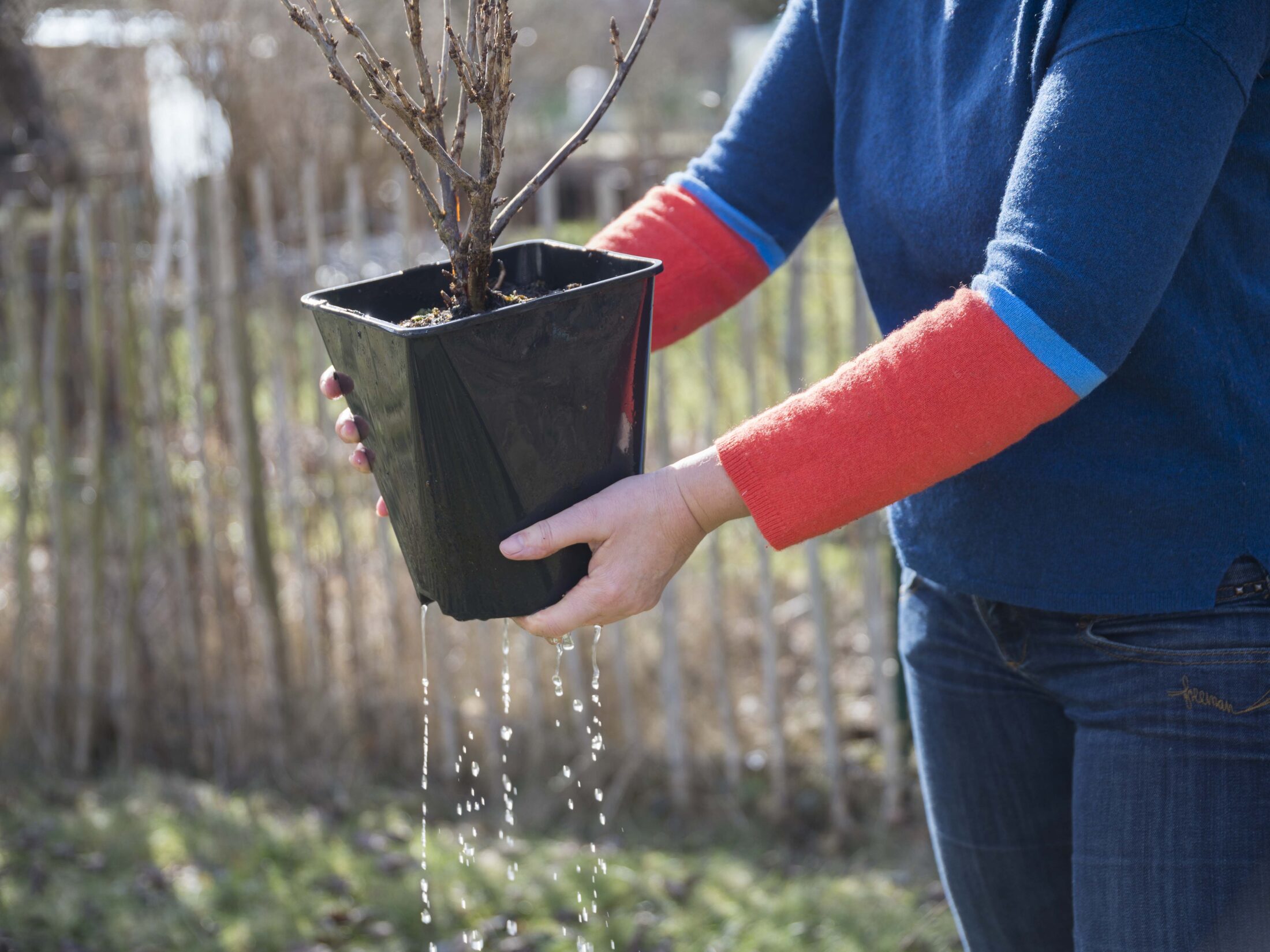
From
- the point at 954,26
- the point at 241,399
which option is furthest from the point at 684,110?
the point at 954,26

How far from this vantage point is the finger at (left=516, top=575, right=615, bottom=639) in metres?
1.10

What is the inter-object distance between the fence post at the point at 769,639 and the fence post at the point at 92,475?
1.91 meters

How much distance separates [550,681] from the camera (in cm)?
354

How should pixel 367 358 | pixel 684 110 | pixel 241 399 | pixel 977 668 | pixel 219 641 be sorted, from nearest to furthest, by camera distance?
pixel 367 358, pixel 977 668, pixel 241 399, pixel 219 641, pixel 684 110

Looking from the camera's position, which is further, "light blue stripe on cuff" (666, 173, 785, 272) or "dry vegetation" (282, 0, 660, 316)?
"light blue stripe on cuff" (666, 173, 785, 272)

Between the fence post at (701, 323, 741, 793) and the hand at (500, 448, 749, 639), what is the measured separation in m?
1.93

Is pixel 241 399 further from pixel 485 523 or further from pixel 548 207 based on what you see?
pixel 485 523

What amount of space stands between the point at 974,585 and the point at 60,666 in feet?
10.6

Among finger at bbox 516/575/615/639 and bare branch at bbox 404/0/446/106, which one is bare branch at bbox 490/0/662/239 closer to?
bare branch at bbox 404/0/446/106

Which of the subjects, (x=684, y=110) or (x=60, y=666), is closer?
(x=60, y=666)

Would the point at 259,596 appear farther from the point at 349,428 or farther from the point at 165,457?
the point at 349,428

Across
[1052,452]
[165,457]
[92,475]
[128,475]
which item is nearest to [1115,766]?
[1052,452]

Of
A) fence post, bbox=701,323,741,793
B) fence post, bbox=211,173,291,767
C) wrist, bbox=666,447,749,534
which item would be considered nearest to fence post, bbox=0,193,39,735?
fence post, bbox=211,173,291,767

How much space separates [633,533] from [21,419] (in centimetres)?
304
